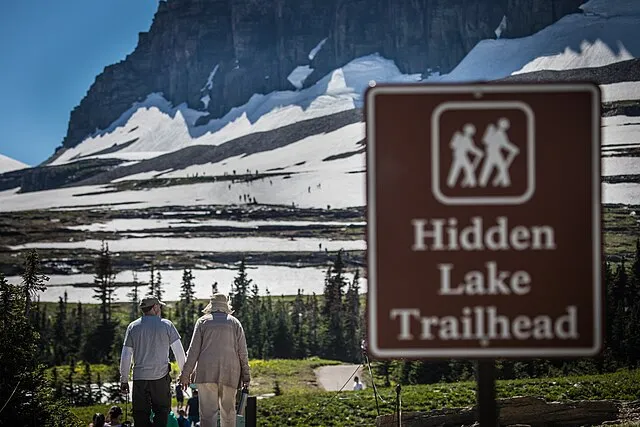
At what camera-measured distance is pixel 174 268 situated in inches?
5123

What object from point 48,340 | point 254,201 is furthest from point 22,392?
point 254,201

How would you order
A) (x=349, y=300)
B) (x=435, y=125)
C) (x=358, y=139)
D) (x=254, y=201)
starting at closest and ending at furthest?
(x=435, y=125)
(x=349, y=300)
(x=254, y=201)
(x=358, y=139)

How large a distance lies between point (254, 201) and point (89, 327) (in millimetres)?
110695

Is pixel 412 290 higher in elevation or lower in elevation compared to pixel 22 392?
higher

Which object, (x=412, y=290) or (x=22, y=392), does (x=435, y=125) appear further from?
(x=22, y=392)

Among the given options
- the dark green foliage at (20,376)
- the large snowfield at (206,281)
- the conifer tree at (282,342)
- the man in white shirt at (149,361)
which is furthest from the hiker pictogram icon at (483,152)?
the large snowfield at (206,281)

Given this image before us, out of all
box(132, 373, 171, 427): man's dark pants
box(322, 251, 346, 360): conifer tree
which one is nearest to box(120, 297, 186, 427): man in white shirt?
box(132, 373, 171, 427): man's dark pants

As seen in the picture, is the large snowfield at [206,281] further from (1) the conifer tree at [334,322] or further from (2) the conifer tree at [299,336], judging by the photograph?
(2) the conifer tree at [299,336]

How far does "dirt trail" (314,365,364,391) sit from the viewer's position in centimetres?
4044

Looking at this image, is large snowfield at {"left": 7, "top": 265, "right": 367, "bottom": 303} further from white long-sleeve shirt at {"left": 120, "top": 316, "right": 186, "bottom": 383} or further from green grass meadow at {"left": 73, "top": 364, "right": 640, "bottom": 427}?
white long-sleeve shirt at {"left": 120, "top": 316, "right": 186, "bottom": 383}

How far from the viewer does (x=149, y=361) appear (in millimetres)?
10445

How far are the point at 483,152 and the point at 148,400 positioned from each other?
7.59m

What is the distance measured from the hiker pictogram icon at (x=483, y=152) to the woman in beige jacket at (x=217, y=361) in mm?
6559

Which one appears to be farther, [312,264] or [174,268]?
[174,268]
